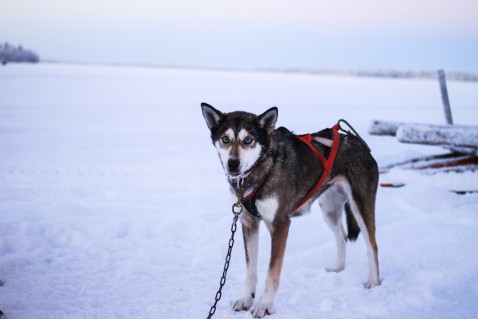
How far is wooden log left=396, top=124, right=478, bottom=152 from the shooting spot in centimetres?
736

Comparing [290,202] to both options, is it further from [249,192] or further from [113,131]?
[113,131]

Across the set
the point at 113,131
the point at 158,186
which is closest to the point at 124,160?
the point at 158,186

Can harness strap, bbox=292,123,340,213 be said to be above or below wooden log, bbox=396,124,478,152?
above

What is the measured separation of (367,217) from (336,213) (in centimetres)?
54

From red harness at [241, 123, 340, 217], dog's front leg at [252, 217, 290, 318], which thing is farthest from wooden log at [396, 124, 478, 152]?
dog's front leg at [252, 217, 290, 318]

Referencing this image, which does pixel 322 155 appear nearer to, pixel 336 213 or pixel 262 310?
pixel 336 213

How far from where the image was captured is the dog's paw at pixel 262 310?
3756 mm

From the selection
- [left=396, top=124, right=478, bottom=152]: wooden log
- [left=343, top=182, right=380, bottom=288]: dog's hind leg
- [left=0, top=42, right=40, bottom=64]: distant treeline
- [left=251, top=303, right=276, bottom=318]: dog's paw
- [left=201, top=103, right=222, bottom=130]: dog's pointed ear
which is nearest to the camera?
[left=251, top=303, right=276, bottom=318]: dog's paw

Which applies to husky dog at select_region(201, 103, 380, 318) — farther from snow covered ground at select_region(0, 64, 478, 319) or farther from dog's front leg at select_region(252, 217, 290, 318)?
snow covered ground at select_region(0, 64, 478, 319)

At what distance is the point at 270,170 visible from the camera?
390 centimetres

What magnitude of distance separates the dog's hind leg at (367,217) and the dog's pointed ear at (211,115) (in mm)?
1560

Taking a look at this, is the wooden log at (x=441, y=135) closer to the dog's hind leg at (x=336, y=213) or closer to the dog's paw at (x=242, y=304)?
the dog's hind leg at (x=336, y=213)

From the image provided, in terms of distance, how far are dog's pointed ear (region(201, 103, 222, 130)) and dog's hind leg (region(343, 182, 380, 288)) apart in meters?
1.56

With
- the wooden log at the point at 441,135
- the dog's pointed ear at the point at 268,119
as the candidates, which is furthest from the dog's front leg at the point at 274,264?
the wooden log at the point at 441,135
